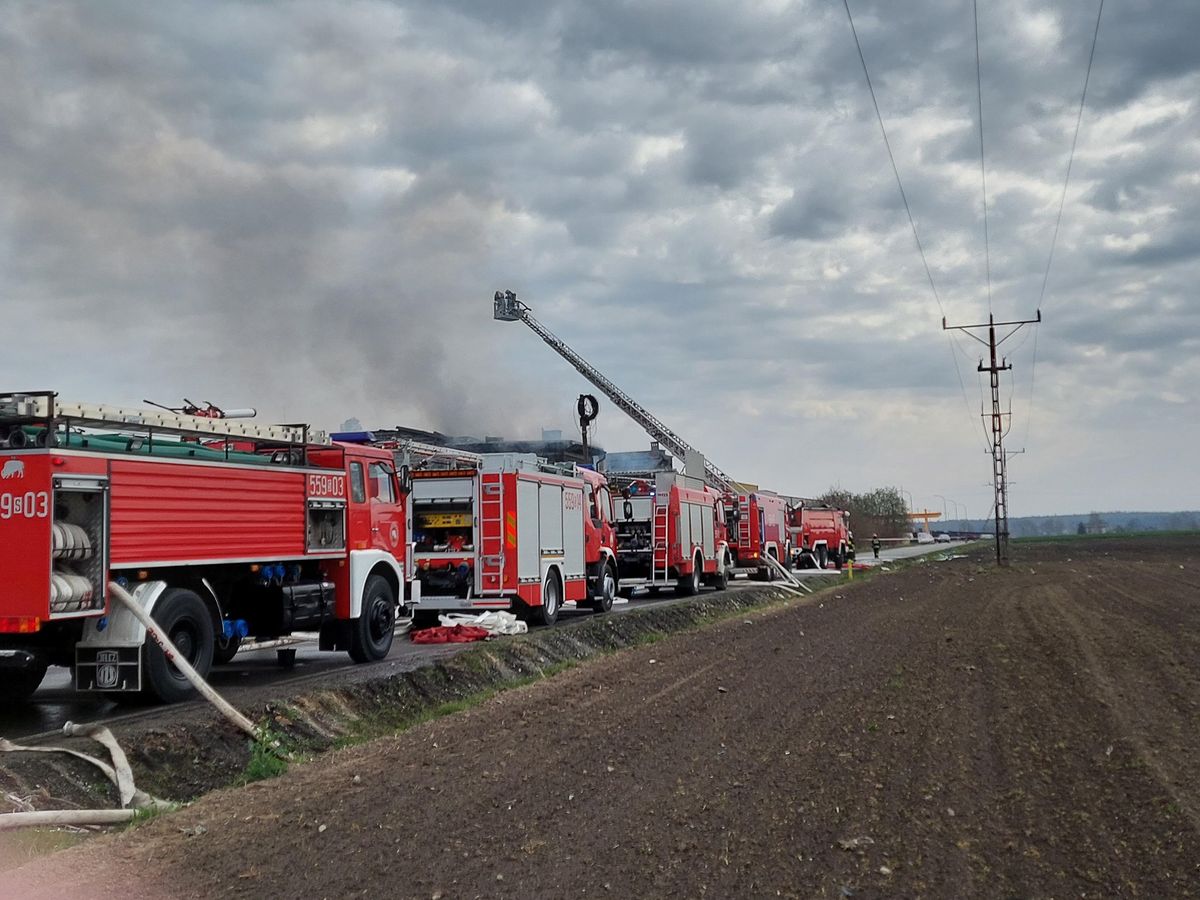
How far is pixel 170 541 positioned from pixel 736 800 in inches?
251

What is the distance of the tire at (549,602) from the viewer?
19875 millimetres

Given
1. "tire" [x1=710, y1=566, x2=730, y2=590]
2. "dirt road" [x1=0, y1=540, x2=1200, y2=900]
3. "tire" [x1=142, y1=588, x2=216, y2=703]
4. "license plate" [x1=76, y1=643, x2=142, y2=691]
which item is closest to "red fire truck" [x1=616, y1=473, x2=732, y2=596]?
"tire" [x1=710, y1=566, x2=730, y2=590]

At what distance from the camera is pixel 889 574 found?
4384cm

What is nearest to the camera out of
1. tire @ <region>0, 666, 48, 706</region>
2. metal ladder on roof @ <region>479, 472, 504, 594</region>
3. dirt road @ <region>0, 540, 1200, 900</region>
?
dirt road @ <region>0, 540, 1200, 900</region>

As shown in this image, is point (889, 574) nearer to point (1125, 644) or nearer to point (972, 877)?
point (1125, 644)

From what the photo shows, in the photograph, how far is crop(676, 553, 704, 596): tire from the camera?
99.6 ft

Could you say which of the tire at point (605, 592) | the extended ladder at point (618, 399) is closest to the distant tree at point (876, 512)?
the extended ladder at point (618, 399)

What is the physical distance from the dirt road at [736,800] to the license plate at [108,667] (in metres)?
2.28

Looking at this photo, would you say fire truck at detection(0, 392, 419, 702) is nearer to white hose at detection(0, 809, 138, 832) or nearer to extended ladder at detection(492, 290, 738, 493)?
white hose at detection(0, 809, 138, 832)

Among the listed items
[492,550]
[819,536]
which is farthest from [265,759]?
[819,536]

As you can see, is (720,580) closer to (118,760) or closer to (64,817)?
(118,760)

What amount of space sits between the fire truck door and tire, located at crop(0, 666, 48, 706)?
4371 mm

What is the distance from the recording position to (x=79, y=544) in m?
9.83

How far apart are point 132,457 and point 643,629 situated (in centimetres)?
1191
